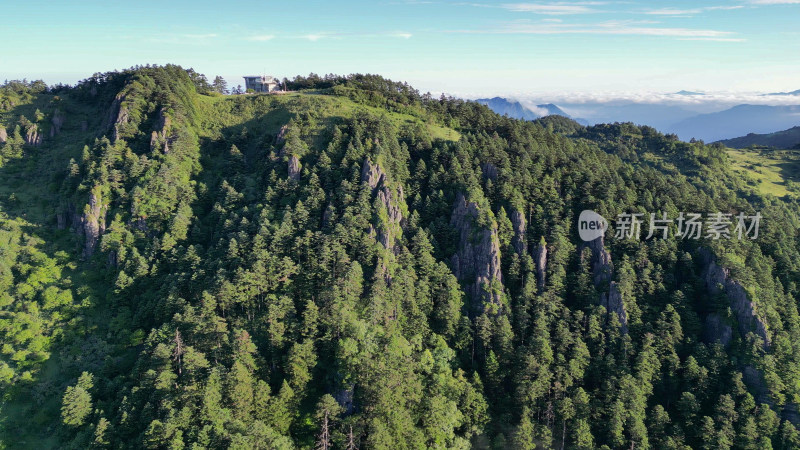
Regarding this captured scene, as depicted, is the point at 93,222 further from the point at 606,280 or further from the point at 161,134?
the point at 606,280

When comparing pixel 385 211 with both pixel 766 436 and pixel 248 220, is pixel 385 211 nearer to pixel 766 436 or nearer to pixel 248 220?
pixel 248 220

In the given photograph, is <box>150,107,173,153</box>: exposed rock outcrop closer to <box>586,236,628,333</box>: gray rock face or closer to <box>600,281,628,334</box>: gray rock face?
<box>586,236,628,333</box>: gray rock face

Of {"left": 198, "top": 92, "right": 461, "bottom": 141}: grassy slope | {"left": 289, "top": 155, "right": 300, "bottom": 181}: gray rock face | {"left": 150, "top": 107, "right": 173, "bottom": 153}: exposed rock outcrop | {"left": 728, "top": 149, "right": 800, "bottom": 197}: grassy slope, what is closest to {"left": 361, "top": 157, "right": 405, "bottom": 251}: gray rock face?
{"left": 289, "top": 155, "right": 300, "bottom": 181}: gray rock face

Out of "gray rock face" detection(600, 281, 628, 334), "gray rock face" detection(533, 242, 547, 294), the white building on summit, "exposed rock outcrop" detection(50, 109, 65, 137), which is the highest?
the white building on summit

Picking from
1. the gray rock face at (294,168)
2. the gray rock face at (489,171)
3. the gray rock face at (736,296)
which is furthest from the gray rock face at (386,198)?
the gray rock face at (736,296)

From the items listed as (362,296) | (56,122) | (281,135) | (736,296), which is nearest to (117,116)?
(56,122)

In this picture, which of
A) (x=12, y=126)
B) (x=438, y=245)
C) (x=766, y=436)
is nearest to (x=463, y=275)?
(x=438, y=245)

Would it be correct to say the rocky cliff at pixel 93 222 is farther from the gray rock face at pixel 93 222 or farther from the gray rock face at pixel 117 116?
the gray rock face at pixel 117 116

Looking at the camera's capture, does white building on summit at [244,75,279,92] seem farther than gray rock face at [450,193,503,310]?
Yes
